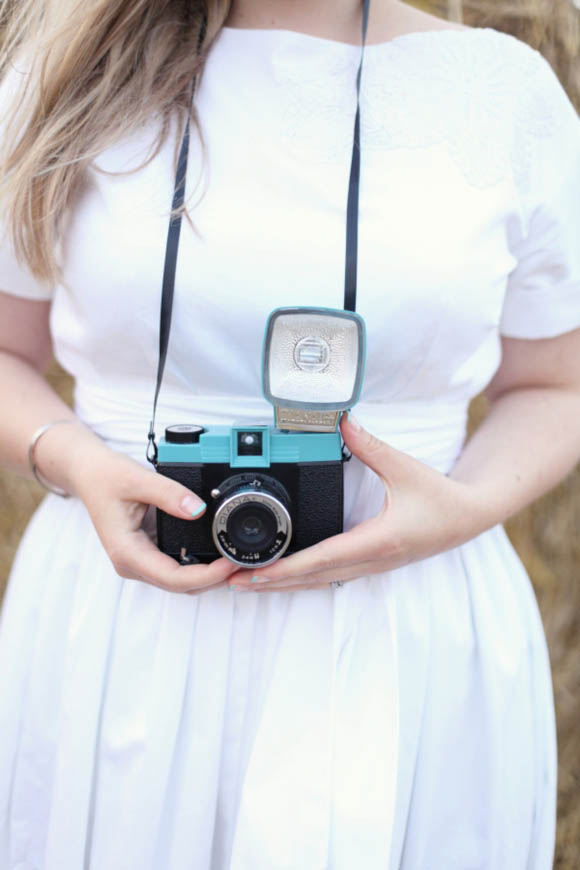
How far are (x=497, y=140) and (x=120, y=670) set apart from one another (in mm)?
563

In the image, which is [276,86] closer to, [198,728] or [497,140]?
[497,140]

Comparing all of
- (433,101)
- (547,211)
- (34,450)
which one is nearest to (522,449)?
(547,211)

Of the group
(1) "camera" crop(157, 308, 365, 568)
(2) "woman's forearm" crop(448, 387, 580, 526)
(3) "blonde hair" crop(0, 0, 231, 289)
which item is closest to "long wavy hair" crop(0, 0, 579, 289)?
(3) "blonde hair" crop(0, 0, 231, 289)

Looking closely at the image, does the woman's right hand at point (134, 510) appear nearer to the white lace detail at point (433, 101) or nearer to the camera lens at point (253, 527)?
the camera lens at point (253, 527)

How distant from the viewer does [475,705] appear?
77 centimetres

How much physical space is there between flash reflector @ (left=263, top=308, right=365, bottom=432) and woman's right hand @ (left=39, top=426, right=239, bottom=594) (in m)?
0.11

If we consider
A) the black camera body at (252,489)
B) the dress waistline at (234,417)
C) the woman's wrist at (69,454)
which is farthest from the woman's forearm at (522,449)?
the woman's wrist at (69,454)

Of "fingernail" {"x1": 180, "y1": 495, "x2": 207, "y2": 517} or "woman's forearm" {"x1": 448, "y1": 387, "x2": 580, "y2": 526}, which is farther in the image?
"woman's forearm" {"x1": 448, "y1": 387, "x2": 580, "y2": 526}

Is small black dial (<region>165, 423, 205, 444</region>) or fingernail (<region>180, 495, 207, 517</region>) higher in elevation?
small black dial (<region>165, 423, 205, 444</region>)

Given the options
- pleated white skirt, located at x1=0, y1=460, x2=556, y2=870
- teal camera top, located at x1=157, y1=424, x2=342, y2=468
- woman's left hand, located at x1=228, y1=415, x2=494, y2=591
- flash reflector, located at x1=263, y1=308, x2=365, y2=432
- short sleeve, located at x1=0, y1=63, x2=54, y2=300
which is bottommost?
pleated white skirt, located at x1=0, y1=460, x2=556, y2=870

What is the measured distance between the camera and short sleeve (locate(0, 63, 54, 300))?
0.77 meters

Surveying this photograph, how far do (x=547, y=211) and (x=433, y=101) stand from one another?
0.14m

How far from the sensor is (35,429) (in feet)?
2.61

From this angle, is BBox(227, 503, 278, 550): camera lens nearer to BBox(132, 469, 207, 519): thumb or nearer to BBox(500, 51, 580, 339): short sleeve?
BBox(132, 469, 207, 519): thumb
